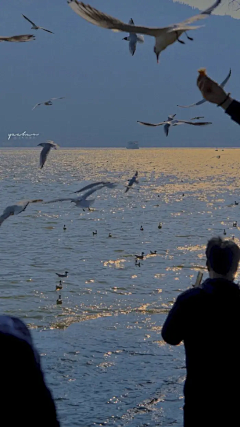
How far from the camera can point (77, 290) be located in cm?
1917

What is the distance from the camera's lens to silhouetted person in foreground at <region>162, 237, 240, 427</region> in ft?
11.4

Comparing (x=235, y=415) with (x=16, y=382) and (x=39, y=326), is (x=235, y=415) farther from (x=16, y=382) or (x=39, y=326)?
(x=39, y=326)

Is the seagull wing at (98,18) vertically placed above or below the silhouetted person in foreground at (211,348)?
above

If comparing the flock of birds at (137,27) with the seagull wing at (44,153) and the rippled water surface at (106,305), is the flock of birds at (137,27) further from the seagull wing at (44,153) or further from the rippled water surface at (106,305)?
the seagull wing at (44,153)

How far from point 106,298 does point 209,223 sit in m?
26.1

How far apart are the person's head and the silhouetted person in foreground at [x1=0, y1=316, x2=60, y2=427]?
6.52 ft

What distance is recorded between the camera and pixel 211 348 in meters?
3.52

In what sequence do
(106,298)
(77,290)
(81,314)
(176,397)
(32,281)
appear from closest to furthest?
1. (176,397)
2. (81,314)
3. (106,298)
4. (77,290)
5. (32,281)

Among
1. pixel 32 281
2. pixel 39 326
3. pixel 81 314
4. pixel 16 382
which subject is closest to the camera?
pixel 16 382

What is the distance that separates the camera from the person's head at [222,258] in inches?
144

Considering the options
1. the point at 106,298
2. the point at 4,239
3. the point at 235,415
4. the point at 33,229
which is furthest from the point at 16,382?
the point at 33,229

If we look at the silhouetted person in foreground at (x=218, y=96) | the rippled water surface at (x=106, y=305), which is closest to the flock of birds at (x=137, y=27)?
the silhouetted person in foreground at (x=218, y=96)

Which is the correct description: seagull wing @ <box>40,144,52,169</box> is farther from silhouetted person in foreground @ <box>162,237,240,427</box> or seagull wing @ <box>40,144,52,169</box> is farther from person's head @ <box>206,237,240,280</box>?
silhouetted person in foreground @ <box>162,237,240,427</box>

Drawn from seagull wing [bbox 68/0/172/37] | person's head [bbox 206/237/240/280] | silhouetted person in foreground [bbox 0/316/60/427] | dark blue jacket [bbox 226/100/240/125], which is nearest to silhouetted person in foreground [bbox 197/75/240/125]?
dark blue jacket [bbox 226/100/240/125]
